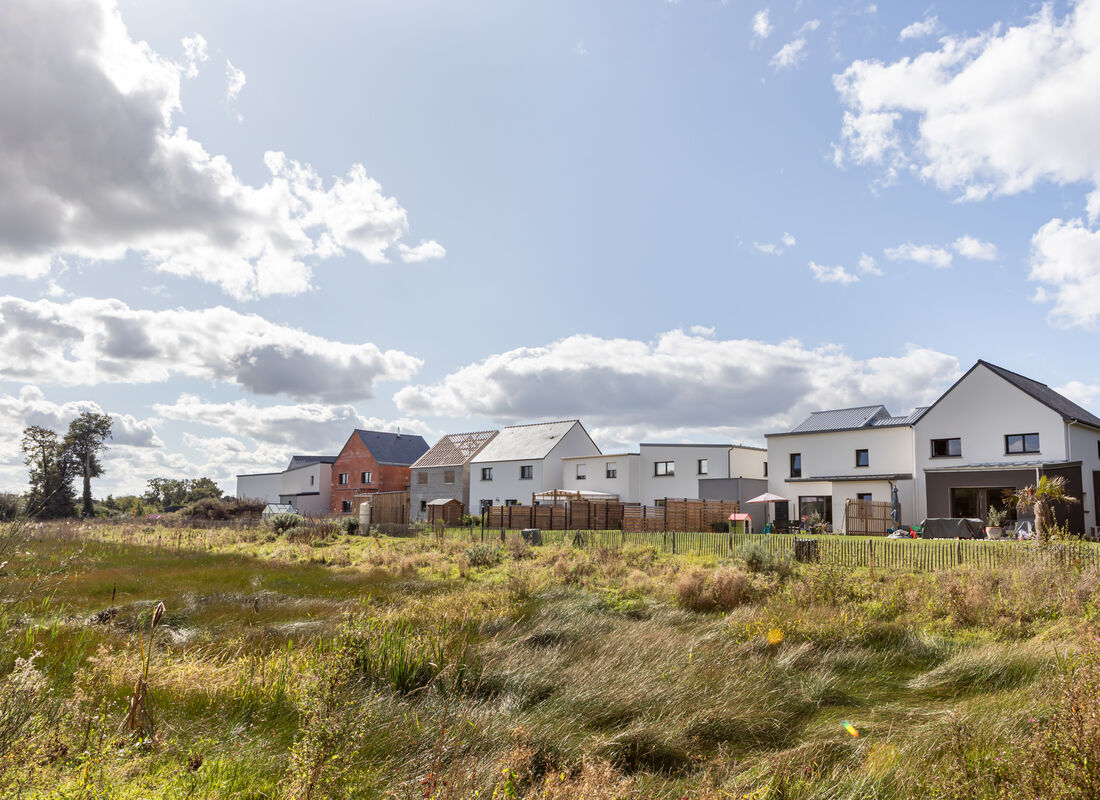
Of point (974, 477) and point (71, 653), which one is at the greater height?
point (974, 477)

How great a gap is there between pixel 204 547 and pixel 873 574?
76.4 ft

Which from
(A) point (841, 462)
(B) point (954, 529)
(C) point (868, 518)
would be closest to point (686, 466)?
(A) point (841, 462)

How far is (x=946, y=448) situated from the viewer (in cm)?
3288

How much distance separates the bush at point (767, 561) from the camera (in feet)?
49.3

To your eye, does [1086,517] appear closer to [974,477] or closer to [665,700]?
[974,477]

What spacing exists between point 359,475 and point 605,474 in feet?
81.9

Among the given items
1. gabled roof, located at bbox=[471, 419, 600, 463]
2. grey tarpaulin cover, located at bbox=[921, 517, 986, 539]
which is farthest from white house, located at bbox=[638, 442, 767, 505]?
grey tarpaulin cover, located at bbox=[921, 517, 986, 539]

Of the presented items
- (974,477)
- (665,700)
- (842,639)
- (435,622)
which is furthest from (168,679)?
(974,477)

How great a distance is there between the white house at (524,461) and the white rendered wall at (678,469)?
6.99m

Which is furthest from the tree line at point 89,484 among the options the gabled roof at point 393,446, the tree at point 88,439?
the gabled roof at point 393,446

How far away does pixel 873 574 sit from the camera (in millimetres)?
14047

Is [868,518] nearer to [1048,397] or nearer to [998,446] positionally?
[998,446]

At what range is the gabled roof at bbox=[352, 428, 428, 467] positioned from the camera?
60.3 m

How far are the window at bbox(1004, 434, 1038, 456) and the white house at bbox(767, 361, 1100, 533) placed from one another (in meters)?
0.04
